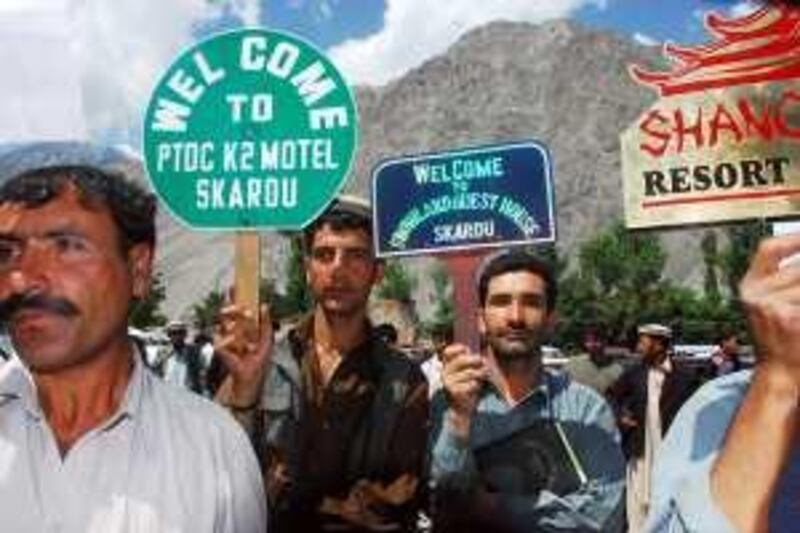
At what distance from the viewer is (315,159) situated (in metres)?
3.69

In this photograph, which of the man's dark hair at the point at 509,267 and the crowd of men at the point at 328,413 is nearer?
the crowd of men at the point at 328,413

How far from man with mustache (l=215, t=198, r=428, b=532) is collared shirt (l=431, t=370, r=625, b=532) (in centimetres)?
11

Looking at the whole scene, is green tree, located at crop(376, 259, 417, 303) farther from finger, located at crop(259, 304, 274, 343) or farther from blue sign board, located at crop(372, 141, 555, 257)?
finger, located at crop(259, 304, 274, 343)

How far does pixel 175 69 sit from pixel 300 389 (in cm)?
93

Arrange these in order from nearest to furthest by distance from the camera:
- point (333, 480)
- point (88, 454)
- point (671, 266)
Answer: point (88, 454) → point (333, 480) → point (671, 266)

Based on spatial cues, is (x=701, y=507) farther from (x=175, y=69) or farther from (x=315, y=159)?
(x=175, y=69)

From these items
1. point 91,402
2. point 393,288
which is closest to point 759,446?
point 91,402

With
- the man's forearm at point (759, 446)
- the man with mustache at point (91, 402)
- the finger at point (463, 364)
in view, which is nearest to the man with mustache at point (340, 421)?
the finger at point (463, 364)

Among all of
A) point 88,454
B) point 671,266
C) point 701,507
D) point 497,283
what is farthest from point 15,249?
point 671,266

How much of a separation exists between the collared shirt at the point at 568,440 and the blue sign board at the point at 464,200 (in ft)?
1.47

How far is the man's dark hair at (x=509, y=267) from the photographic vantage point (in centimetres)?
412

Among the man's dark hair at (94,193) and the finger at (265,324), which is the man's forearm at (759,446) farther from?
the finger at (265,324)

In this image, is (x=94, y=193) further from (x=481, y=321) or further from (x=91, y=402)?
(x=481, y=321)

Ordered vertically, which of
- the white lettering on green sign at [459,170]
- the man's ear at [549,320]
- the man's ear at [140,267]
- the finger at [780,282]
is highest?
the white lettering on green sign at [459,170]
